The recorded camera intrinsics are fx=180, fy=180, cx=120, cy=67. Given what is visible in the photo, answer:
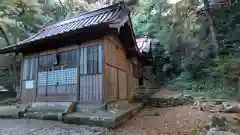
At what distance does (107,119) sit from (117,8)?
5.35m

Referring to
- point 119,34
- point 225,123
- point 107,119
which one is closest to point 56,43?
point 119,34

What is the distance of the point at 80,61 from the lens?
7.68 m

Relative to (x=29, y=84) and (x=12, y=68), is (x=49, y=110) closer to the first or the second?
(x=29, y=84)

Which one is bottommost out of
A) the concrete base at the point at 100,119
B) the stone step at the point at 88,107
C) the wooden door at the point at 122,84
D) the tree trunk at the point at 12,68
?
the concrete base at the point at 100,119

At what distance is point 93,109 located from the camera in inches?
270

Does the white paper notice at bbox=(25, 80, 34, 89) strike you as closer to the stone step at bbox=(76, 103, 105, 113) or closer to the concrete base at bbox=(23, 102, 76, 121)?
the concrete base at bbox=(23, 102, 76, 121)

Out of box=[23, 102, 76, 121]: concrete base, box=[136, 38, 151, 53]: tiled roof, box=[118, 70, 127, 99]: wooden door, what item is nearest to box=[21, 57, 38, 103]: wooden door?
box=[23, 102, 76, 121]: concrete base

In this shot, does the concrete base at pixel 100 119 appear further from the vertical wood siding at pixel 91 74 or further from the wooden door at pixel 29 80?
the wooden door at pixel 29 80

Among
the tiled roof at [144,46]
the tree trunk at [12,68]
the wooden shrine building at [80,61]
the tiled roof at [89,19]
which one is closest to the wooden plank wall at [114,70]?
the wooden shrine building at [80,61]

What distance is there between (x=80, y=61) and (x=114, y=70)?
5.46 ft

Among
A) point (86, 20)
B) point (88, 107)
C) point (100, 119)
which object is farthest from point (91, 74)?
point (86, 20)

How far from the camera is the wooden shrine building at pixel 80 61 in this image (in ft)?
23.7

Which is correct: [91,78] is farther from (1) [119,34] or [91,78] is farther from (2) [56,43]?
(1) [119,34]

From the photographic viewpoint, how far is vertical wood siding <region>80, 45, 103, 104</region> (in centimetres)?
721
